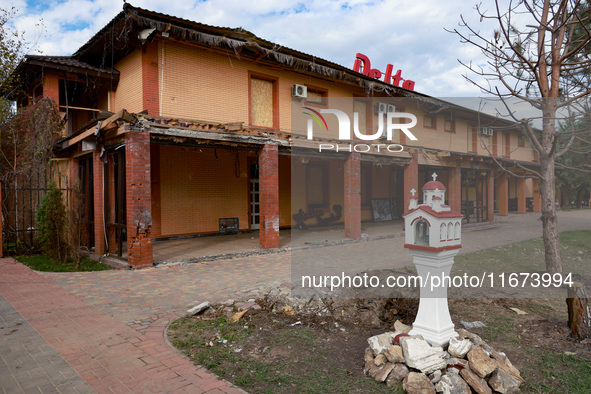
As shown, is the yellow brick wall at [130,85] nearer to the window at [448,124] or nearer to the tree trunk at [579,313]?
the tree trunk at [579,313]

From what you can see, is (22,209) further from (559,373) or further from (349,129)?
(559,373)

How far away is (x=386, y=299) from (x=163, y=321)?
3066 mm

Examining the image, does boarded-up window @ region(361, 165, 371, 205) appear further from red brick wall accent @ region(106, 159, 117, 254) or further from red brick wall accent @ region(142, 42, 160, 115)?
red brick wall accent @ region(106, 159, 117, 254)

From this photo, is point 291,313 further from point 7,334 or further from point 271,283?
point 7,334

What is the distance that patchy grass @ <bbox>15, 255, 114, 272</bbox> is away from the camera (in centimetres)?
871

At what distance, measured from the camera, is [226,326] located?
489cm

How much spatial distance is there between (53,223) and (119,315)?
5.61 meters

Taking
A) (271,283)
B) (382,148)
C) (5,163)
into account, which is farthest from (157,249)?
(382,148)

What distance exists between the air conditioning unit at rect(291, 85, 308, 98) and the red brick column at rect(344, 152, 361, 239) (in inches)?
101

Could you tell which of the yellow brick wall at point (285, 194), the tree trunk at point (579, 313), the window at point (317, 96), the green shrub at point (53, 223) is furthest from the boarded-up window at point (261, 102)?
the tree trunk at point (579, 313)

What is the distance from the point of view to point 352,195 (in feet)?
43.1

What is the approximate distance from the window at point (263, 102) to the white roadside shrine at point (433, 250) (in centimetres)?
831

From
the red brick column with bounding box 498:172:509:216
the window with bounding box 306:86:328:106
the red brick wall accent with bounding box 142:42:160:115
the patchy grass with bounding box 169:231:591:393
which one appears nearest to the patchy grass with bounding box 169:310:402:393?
the patchy grass with bounding box 169:231:591:393

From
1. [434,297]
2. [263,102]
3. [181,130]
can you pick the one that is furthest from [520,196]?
[434,297]
